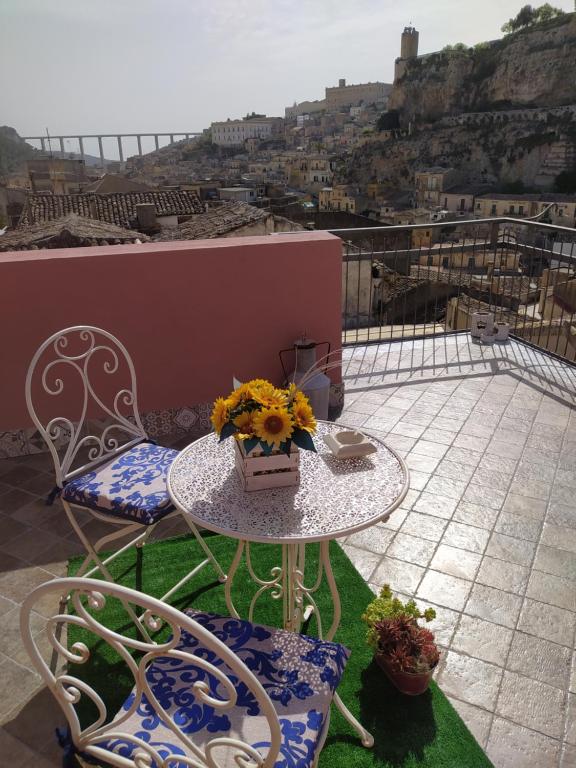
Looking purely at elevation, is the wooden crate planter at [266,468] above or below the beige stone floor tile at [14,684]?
above

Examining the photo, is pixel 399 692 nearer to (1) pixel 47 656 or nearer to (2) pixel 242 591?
(2) pixel 242 591

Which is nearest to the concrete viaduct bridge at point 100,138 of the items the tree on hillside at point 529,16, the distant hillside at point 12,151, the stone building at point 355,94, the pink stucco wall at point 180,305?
the distant hillside at point 12,151

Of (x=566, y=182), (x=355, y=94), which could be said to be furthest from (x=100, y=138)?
(x=566, y=182)

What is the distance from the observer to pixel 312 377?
11.8 feet

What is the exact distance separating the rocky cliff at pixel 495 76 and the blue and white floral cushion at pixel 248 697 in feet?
185

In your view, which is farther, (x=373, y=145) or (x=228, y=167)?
(x=228, y=167)

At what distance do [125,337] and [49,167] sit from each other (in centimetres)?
4550

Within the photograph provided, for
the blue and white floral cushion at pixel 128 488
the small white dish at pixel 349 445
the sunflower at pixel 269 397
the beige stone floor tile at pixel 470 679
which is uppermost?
the sunflower at pixel 269 397

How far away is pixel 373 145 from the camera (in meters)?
55.0

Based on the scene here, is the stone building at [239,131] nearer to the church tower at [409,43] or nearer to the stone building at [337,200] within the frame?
the church tower at [409,43]

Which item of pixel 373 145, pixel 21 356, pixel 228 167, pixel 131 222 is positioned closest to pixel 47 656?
pixel 21 356

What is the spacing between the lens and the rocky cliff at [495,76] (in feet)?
154

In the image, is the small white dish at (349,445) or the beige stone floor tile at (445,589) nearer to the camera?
the small white dish at (349,445)

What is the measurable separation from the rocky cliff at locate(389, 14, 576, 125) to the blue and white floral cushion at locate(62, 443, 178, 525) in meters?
56.0
